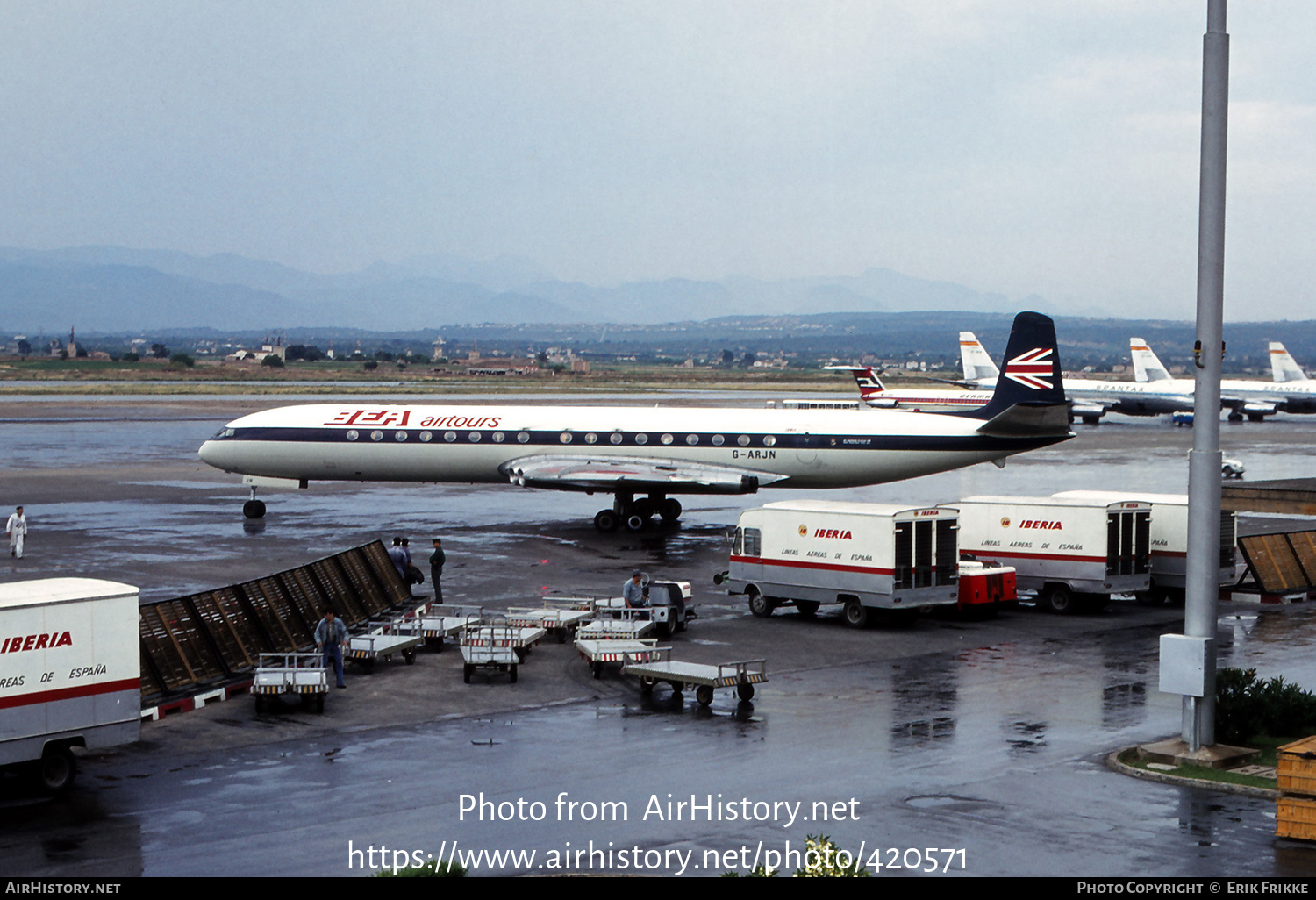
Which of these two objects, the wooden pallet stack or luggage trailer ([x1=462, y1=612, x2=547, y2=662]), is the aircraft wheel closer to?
luggage trailer ([x1=462, y1=612, x2=547, y2=662])

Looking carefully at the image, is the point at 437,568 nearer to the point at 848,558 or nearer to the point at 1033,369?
the point at 848,558

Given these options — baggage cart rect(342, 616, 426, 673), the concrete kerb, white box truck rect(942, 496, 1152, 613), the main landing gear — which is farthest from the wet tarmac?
the main landing gear

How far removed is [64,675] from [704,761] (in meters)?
9.71

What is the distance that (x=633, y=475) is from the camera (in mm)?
49875

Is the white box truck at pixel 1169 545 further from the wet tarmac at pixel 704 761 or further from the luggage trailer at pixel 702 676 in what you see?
the luggage trailer at pixel 702 676

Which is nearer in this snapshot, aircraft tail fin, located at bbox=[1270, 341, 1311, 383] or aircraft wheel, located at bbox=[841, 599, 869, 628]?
aircraft wheel, located at bbox=[841, 599, 869, 628]

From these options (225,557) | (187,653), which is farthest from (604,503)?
(187,653)

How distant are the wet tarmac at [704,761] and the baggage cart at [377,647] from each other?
391 mm

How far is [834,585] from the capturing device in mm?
34031

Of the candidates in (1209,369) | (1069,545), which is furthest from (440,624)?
(1209,369)

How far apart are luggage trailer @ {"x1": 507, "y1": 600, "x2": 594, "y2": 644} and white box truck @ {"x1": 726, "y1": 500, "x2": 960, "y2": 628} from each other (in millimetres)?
5082

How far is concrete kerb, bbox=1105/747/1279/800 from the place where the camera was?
1973 centimetres

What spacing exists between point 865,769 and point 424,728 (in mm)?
7750

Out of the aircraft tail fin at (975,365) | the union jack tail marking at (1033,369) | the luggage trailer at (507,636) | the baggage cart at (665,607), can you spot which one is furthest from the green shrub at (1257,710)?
the aircraft tail fin at (975,365)
